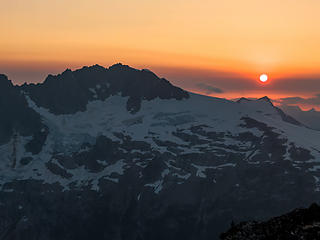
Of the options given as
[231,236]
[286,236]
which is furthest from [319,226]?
[231,236]

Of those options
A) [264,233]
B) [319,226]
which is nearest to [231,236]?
[264,233]

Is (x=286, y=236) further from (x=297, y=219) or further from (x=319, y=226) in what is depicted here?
(x=297, y=219)

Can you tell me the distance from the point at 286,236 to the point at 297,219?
10568 millimetres

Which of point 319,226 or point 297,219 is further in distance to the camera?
point 297,219

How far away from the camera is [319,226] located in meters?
87.8

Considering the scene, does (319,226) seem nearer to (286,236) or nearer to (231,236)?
(286,236)

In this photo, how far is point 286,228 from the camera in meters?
90.6

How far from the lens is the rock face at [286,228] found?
3381 inches

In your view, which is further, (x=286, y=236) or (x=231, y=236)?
(x=231, y=236)

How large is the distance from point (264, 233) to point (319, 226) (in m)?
7.17

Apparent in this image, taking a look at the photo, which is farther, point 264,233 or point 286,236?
point 264,233

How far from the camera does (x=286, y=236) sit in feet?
282

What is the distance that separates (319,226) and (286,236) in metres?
4.78

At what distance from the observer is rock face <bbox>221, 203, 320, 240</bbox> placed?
282 ft
